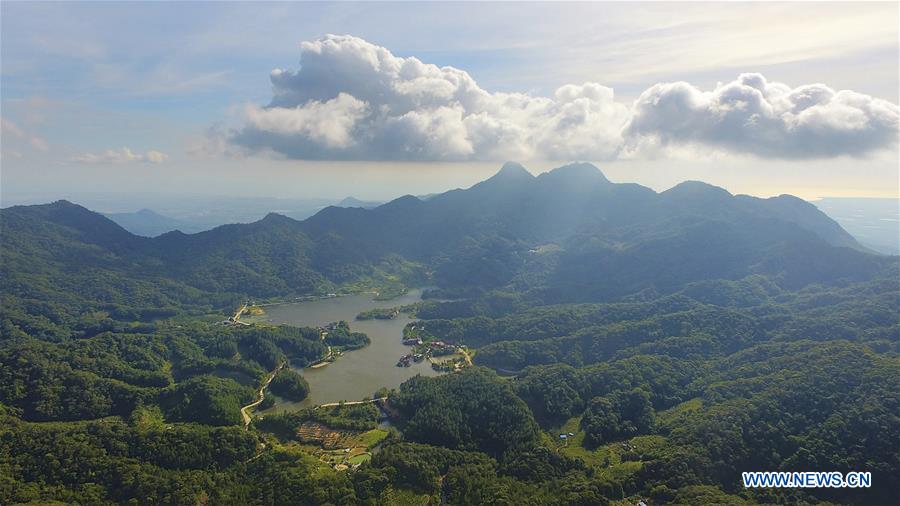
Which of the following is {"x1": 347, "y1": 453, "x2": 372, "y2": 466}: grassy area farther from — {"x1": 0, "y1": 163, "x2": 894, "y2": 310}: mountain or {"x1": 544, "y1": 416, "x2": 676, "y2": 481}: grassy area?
{"x1": 0, "y1": 163, "x2": 894, "y2": 310}: mountain

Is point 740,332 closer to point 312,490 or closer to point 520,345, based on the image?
point 520,345

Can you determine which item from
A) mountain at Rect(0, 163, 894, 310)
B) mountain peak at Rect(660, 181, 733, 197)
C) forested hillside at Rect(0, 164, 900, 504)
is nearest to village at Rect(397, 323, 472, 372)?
forested hillside at Rect(0, 164, 900, 504)

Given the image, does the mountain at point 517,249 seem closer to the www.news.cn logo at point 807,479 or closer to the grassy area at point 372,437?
the grassy area at point 372,437

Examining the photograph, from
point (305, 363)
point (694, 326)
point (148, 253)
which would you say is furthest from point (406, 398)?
point (148, 253)

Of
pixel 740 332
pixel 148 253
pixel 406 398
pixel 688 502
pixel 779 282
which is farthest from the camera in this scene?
pixel 148 253

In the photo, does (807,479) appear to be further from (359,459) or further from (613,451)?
(359,459)

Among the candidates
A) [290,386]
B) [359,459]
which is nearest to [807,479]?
[359,459]
